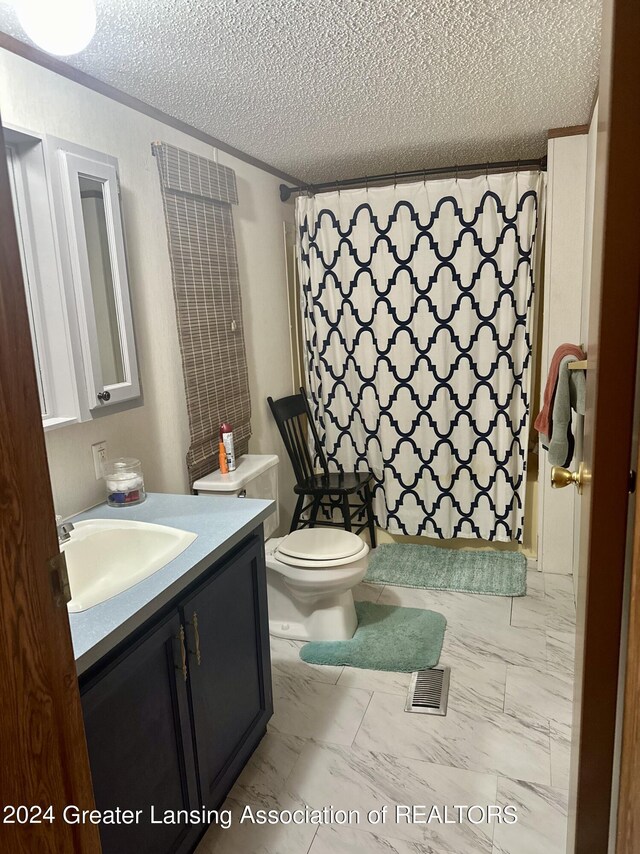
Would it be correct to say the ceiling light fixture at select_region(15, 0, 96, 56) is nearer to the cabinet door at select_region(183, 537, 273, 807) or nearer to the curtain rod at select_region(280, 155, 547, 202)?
the cabinet door at select_region(183, 537, 273, 807)

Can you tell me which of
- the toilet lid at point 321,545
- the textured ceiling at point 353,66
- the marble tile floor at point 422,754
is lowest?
the marble tile floor at point 422,754

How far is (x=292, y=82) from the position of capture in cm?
222

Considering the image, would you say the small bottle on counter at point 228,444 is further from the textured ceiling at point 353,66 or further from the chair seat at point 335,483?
the textured ceiling at point 353,66

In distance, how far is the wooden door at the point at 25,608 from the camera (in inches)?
31.9

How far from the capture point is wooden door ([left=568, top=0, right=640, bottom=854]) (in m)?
0.75

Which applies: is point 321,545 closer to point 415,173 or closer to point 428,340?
point 428,340

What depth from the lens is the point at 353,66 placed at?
2.10 m

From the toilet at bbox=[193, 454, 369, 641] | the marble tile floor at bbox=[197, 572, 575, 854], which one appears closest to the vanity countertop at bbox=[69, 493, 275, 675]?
the toilet at bbox=[193, 454, 369, 641]

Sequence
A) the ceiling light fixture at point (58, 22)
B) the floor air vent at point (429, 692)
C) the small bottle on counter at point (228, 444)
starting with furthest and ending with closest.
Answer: the small bottle on counter at point (228, 444) < the floor air vent at point (429, 692) < the ceiling light fixture at point (58, 22)

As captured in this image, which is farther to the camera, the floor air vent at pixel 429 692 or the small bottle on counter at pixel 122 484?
the floor air vent at pixel 429 692

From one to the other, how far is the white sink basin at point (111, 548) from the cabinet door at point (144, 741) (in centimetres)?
33

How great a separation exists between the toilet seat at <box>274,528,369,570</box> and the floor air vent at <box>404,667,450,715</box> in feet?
1.76

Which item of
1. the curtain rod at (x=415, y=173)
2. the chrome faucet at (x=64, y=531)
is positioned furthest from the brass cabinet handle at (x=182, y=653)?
the curtain rod at (x=415, y=173)

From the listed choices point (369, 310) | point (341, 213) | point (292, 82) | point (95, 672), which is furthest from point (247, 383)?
point (95, 672)
